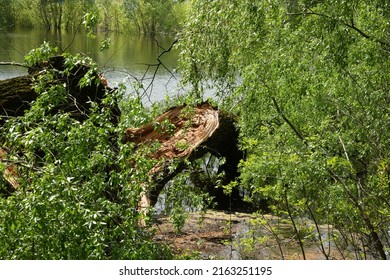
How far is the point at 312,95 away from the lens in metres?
8.39

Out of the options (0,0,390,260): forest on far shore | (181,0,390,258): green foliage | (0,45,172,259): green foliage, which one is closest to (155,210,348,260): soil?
(0,0,390,260): forest on far shore

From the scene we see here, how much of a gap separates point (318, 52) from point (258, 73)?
81 cm

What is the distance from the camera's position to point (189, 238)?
875 centimetres

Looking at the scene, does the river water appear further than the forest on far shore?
Yes


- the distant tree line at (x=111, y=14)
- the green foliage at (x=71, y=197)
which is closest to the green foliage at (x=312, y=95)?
the green foliage at (x=71, y=197)

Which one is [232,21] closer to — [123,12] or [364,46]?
[364,46]

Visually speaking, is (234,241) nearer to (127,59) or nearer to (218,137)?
(218,137)

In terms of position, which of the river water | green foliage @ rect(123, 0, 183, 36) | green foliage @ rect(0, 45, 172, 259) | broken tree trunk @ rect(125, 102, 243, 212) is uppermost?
green foliage @ rect(123, 0, 183, 36)

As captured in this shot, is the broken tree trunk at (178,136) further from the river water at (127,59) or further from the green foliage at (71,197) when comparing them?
the river water at (127,59)

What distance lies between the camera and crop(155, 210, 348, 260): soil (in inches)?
307

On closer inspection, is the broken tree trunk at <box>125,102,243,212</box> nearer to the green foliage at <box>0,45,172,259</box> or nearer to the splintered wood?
the splintered wood

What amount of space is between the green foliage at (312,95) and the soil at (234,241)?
49 centimetres

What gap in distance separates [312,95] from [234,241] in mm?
2324

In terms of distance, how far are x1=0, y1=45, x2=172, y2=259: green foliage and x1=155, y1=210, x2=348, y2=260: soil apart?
244 cm
